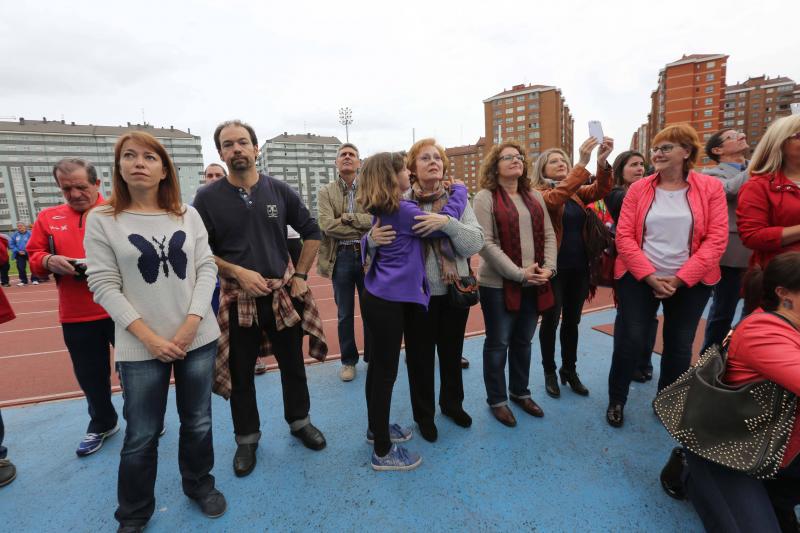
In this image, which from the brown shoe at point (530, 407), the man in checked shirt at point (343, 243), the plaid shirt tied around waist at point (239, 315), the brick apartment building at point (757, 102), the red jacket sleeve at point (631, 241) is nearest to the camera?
the plaid shirt tied around waist at point (239, 315)

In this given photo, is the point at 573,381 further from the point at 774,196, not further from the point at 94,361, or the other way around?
the point at 94,361

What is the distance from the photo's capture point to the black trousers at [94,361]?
2395 millimetres

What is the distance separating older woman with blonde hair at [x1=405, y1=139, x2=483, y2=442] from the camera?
2229 millimetres

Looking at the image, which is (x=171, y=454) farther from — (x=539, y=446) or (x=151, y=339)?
(x=539, y=446)

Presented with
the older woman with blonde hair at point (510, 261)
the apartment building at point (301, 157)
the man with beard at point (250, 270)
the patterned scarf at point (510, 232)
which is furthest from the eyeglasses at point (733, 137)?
the apartment building at point (301, 157)

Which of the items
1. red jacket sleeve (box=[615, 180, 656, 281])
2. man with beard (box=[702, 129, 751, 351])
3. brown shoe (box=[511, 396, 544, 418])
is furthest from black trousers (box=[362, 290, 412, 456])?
man with beard (box=[702, 129, 751, 351])

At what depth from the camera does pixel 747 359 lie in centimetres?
149

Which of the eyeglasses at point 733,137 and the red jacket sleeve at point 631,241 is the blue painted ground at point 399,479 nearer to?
the red jacket sleeve at point 631,241

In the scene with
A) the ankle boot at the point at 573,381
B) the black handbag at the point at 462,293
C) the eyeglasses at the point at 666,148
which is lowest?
the ankle boot at the point at 573,381

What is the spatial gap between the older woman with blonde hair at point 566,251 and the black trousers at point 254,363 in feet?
6.43

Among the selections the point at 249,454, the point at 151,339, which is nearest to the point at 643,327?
the point at 249,454

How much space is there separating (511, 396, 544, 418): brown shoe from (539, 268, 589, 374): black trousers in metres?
0.45

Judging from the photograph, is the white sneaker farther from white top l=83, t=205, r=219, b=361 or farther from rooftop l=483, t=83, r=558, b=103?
rooftop l=483, t=83, r=558, b=103

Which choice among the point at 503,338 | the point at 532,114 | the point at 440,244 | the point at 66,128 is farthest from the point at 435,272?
the point at 66,128
